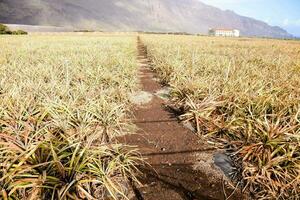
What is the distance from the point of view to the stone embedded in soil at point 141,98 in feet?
23.9

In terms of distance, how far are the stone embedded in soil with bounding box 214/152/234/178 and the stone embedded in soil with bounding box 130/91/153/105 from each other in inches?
131

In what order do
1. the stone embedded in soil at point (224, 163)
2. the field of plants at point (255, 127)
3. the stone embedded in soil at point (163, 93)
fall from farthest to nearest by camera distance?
1. the stone embedded in soil at point (163, 93)
2. the stone embedded in soil at point (224, 163)
3. the field of plants at point (255, 127)

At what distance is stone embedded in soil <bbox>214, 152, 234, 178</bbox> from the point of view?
3.76 m

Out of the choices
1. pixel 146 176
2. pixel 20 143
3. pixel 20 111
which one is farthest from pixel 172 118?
pixel 20 143

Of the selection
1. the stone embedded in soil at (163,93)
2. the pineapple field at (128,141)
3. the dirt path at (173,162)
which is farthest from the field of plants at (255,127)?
the stone embedded in soil at (163,93)

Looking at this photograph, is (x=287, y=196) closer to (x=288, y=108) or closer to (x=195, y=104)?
Answer: (x=288, y=108)

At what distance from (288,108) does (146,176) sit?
3.10 metres

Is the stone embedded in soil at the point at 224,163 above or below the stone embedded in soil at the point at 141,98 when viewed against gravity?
above

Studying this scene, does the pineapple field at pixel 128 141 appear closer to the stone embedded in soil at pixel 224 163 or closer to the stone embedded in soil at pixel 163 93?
the stone embedded in soil at pixel 224 163

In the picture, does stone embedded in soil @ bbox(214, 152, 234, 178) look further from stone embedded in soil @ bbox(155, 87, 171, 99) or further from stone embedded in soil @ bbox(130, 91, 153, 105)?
stone embedded in soil @ bbox(155, 87, 171, 99)

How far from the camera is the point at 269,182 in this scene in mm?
3271

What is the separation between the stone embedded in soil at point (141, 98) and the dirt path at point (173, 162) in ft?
3.73

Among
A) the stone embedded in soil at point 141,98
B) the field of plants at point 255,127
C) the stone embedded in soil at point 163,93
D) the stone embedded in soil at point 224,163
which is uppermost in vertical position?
the field of plants at point 255,127

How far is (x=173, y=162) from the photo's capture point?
3.94m
